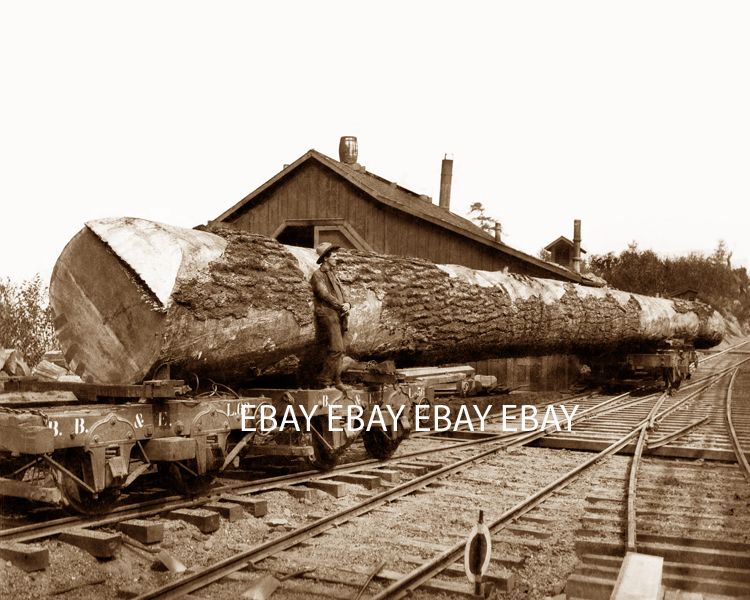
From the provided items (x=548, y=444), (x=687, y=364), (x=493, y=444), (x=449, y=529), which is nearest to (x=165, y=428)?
(x=449, y=529)

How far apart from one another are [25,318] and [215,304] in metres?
8.89

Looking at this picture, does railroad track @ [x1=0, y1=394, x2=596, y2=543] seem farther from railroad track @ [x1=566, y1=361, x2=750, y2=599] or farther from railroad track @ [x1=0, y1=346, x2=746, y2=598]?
railroad track @ [x1=566, y1=361, x2=750, y2=599]

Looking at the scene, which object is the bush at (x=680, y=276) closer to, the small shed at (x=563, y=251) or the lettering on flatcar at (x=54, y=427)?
the small shed at (x=563, y=251)

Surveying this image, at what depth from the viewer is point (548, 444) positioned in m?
10.1

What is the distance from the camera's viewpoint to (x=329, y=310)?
721 cm

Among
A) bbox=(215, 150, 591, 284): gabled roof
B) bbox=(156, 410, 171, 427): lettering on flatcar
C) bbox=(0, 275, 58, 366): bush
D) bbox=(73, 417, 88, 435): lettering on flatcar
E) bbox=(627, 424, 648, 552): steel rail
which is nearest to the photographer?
bbox=(73, 417, 88, 435): lettering on flatcar

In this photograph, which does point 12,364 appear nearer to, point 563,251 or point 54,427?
point 54,427

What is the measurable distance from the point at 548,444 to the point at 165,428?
5.96 meters

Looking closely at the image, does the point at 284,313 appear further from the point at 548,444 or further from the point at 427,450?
the point at 548,444

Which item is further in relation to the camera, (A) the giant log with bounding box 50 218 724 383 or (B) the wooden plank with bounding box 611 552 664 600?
(A) the giant log with bounding box 50 218 724 383

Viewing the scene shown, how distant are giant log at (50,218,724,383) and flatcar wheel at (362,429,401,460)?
891mm

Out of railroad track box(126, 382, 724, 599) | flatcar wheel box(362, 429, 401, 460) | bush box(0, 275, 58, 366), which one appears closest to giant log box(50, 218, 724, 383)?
flatcar wheel box(362, 429, 401, 460)

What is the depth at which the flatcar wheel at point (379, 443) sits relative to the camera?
8.43 metres

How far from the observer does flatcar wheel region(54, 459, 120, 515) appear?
5.29m
